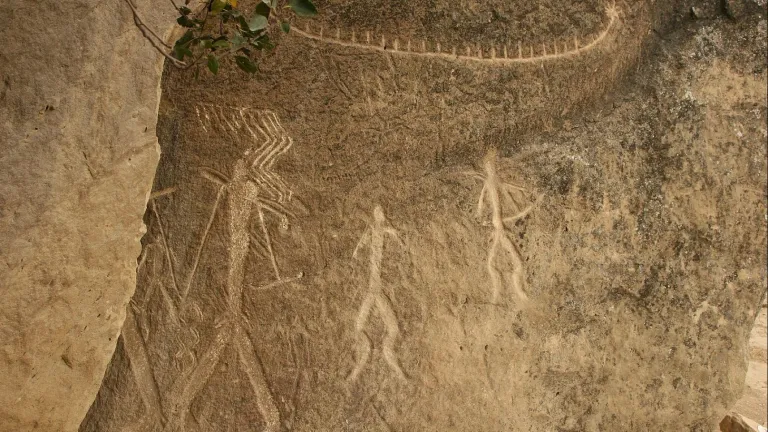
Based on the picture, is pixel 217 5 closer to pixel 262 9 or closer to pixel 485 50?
pixel 262 9

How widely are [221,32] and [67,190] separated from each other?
0.70 meters

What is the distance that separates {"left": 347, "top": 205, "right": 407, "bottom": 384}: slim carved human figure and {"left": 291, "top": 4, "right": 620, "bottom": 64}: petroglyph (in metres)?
0.54

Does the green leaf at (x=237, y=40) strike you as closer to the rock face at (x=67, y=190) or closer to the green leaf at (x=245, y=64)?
the green leaf at (x=245, y=64)

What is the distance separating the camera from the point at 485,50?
3020 mm

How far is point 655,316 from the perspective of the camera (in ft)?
10.2

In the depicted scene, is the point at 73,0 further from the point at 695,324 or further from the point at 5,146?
the point at 695,324

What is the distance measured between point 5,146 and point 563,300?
1880 mm

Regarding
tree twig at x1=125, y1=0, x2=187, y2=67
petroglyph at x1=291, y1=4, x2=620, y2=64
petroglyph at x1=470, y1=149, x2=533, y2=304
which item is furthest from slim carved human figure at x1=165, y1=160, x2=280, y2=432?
petroglyph at x1=470, y1=149, x2=533, y2=304

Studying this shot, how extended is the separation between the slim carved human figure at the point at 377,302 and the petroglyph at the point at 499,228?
1.14 feet

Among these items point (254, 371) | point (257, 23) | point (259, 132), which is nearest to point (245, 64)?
point (257, 23)

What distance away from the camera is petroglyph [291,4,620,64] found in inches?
117

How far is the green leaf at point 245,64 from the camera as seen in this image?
2.71 metres

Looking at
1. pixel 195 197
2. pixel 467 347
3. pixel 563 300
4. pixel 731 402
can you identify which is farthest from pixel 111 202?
pixel 731 402

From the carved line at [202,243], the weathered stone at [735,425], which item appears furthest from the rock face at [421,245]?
the weathered stone at [735,425]
